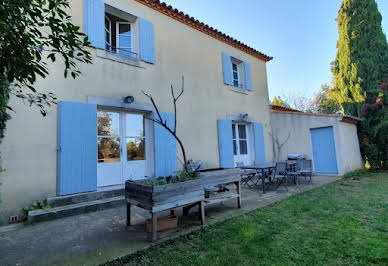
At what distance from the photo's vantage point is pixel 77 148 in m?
4.16

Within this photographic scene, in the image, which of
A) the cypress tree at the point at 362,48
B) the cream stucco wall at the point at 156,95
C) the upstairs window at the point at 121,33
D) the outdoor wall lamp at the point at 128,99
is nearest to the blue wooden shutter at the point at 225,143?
the cream stucco wall at the point at 156,95

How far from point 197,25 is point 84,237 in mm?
6776

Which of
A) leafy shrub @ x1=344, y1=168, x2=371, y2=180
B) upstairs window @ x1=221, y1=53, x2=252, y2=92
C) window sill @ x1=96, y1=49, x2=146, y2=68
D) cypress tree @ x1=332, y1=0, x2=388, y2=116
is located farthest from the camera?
cypress tree @ x1=332, y1=0, x2=388, y2=116

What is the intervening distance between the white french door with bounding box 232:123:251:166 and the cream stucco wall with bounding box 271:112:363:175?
6.00 ft

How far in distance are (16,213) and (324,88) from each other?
2447 cm

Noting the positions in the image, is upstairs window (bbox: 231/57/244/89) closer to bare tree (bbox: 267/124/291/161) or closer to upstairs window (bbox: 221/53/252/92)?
upstairs window (bbox: 221/53/252/92)

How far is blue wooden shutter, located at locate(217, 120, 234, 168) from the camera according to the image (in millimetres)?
6797

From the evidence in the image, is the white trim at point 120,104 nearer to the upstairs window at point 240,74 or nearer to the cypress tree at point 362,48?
the upstairs window at point 240,74

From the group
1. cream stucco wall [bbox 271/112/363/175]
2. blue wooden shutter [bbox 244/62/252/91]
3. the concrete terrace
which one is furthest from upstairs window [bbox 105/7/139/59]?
cream stucco wall [bbox 271/112/363/175]

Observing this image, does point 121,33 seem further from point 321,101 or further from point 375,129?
point 321,101

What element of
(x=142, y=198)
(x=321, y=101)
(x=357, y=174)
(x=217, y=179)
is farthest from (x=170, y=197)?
(x=321, y=101)

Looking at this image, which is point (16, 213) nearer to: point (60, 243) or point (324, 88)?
point (60, 243)

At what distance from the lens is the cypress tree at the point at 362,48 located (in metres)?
8.63

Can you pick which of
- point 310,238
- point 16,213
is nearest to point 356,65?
point 310,238
